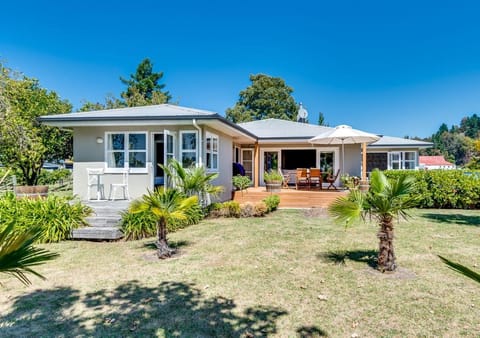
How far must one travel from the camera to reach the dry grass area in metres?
3.34

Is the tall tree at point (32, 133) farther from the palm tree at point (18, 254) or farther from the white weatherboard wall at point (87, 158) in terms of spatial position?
the palm tree at point (18, 254)

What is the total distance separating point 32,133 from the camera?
1422 cm

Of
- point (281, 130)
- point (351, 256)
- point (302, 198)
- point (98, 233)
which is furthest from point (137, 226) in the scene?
point (281, 130)

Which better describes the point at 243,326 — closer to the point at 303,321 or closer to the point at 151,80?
the point at 303,321

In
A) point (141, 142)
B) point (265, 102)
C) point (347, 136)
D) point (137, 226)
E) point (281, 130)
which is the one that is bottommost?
point (137, 226)

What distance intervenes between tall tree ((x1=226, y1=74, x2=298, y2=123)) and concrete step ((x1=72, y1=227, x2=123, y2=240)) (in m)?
34.7

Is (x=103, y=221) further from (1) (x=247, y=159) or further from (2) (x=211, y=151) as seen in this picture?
(1) (x=247, y=159)

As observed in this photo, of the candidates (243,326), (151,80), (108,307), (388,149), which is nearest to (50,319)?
(108,307)

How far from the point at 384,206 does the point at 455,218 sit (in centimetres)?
729

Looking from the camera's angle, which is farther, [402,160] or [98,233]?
[402,160]

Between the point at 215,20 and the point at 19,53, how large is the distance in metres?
12.5

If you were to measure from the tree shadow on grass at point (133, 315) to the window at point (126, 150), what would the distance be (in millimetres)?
7193

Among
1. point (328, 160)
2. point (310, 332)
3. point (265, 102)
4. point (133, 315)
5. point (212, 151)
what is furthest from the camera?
point (265, 102)

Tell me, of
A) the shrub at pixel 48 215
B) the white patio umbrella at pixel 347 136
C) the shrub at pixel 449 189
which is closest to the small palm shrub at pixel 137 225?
the shrub at pixel 48 215
